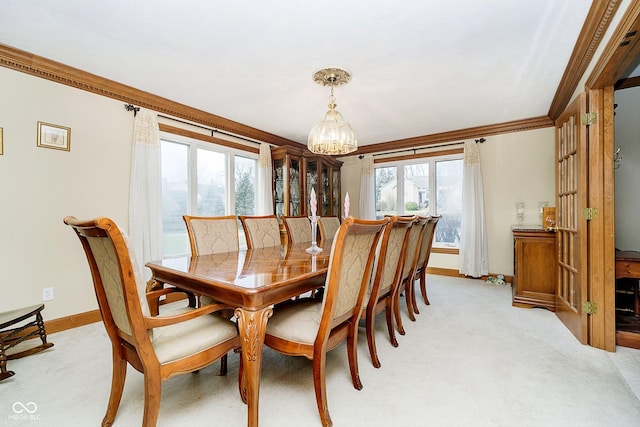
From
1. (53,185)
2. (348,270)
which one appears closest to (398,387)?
(348,270)

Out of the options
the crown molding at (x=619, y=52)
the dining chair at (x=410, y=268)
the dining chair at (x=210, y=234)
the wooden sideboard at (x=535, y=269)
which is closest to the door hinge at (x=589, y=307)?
the wooden sideboard at (x=535, y=269)

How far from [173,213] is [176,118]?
1166mm

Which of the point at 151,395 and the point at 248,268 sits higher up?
the point at 248,268

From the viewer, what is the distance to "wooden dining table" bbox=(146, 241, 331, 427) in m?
1.27

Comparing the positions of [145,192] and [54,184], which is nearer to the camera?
[54,184]

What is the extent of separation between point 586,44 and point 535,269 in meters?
2.20

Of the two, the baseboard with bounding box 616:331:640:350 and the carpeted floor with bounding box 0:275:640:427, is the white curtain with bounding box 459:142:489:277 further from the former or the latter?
the baseboard with bounding box 616:331:640:350

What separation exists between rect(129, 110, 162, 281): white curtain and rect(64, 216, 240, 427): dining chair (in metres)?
1.85

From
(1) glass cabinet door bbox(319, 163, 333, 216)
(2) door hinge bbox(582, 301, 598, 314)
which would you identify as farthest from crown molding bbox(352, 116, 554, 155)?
(2) door hinge bbox(582, 301, 598, 314)

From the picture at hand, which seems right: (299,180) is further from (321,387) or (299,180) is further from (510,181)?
(321,387)

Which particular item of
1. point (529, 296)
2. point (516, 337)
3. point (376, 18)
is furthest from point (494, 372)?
point (376, 18)

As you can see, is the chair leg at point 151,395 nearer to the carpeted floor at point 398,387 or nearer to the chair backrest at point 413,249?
the carpeted floor at point 398,387

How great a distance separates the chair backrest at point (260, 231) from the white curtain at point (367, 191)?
8.53 ft

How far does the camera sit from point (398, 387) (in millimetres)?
1711
